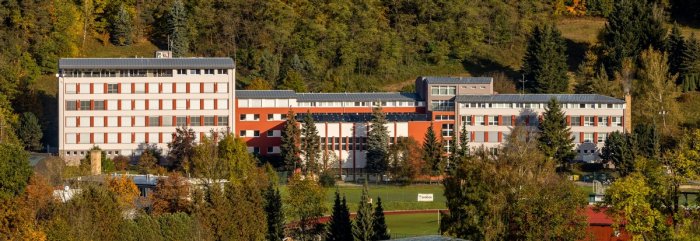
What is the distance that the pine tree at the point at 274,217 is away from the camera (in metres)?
68.4

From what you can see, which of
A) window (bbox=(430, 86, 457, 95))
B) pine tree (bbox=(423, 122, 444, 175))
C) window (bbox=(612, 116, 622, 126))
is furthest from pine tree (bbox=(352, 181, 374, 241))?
window (bbox=(612, 116, 622, 126))

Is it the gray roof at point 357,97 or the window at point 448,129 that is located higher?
the gray roof at point 357,97

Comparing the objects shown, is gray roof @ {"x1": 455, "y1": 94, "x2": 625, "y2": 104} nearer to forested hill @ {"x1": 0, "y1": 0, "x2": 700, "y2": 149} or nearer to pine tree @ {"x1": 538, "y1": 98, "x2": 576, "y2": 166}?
pine tree @ {"x1": 538, "y1": 98, "x2": 576, "y2": 166}

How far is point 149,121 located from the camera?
102 m

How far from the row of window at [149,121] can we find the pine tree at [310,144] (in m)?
6.05

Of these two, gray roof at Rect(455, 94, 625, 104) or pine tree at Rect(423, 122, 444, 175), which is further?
gray roof at Rect(455, 94, 625, 104)

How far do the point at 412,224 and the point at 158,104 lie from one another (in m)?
28.5

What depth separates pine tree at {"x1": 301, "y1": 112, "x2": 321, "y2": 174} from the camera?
319 ft

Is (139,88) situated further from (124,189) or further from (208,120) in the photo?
(124,189)

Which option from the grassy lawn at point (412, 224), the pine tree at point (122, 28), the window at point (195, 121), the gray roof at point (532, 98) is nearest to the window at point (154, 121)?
the window at point (195, 121)

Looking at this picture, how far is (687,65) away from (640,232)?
60651 mm

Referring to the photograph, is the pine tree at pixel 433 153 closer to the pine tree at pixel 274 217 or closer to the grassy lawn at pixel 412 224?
the grassy lawn at pixel 412 224

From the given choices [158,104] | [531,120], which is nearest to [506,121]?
[531,120]

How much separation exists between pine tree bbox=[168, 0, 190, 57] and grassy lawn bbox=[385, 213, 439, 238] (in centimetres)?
3813
